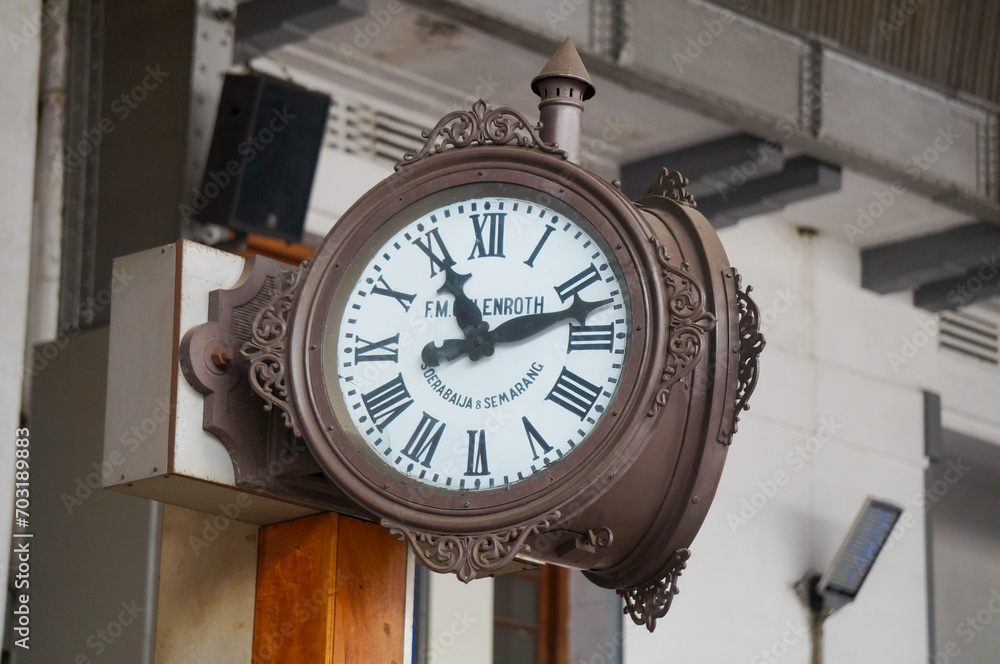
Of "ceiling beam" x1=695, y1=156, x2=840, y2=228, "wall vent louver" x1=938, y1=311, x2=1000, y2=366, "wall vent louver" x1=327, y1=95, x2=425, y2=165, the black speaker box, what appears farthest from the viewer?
"wall vent louver" x1=938, y1=311, x2=1000, y2=366

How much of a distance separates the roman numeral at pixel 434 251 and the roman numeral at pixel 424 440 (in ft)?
0.78

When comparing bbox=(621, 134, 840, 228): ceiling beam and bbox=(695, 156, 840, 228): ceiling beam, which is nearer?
bbox=(621, 134, 840, 228): ceiling beam

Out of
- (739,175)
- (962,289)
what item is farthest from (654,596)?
(962,289)

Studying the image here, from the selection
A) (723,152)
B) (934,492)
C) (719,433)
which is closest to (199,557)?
(719,433)

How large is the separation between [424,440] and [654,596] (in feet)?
1.45

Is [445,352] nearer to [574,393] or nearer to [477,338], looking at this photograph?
[477,338]

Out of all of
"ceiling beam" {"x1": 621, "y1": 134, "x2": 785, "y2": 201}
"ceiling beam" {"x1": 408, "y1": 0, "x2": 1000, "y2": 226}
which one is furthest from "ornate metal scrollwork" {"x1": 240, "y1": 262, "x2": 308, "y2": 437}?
"ceiling beam" {"x1": 621, "y1": 134, "x2": 785, "y2": 201}

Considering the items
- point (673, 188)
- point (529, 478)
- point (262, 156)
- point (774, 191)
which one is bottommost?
point (529, 478)

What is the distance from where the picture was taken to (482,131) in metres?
2.41

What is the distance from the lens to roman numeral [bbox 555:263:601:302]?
2.33 m

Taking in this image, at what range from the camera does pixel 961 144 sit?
25.0 ft

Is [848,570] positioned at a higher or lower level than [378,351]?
higher

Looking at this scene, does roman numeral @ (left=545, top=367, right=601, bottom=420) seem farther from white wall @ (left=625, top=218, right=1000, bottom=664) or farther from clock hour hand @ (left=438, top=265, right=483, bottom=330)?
white wall @ (left=625, top=218, right=1000, bottom=664)

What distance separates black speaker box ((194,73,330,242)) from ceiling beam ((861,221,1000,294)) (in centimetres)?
397
